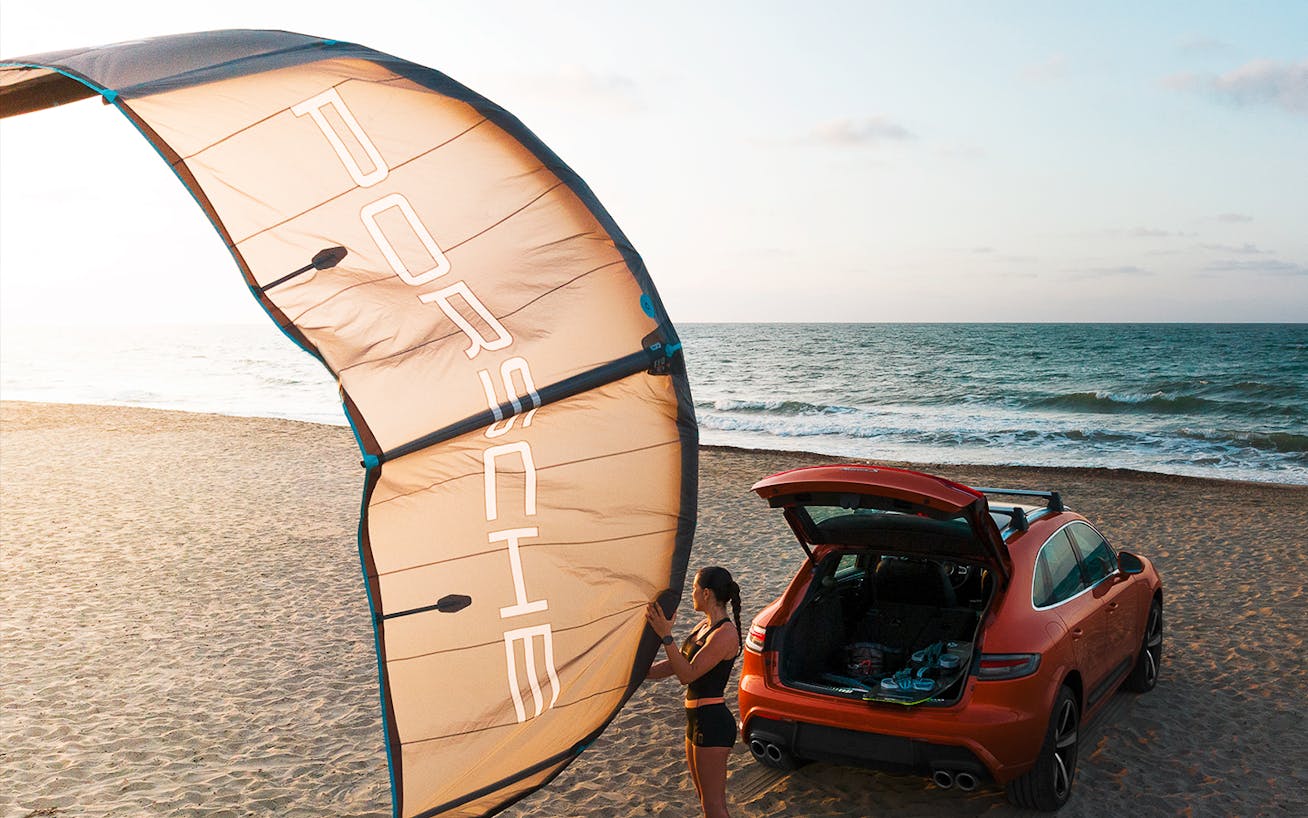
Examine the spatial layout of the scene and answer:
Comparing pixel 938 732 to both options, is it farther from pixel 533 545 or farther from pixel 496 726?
pixel 533 545

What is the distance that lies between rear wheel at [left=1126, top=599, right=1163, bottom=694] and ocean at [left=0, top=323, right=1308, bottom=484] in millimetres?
9814

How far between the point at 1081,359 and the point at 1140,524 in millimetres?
53337

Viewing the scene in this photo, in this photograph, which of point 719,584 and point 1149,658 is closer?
point 719,584

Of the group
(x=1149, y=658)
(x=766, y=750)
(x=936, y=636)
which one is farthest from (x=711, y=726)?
(x=1149, y=658)

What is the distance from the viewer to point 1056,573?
19.0ft

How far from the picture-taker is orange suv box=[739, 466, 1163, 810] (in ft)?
16.1

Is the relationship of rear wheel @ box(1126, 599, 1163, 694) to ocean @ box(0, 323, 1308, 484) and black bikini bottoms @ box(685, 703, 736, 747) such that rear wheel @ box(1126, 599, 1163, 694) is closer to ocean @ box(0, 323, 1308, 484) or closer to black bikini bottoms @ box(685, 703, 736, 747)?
black bikini bottoms @ box(685, 703, 736, 747)

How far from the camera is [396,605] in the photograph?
118 inches

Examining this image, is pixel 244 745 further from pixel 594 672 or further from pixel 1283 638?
pixel 1283 638

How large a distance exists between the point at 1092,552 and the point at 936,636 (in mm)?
1298

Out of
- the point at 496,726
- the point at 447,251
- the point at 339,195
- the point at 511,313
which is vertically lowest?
the point at 496,726

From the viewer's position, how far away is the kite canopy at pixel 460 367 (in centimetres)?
281

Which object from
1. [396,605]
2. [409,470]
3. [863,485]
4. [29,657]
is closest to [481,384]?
[409,470]

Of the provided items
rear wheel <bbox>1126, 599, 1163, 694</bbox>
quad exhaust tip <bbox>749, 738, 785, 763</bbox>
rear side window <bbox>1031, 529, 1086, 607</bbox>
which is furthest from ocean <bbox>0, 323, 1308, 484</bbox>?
rear wheel <bbox>1126, 599, 1163, 694</bbox>
